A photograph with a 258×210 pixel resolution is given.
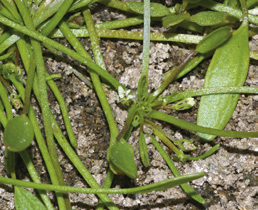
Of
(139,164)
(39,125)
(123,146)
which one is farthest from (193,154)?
(39,125)

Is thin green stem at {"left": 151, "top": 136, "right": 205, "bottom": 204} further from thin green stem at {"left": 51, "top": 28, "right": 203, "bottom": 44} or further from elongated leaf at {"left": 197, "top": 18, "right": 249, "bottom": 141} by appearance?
thin green stem at {"left": 51, "top": 28, "right": 203, "bottom": 44}

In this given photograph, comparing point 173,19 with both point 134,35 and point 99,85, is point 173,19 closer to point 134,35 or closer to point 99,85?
point 134,35

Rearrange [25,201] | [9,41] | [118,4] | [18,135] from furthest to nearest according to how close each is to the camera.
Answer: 1. [118,4]
2. [9,41]
3. [25,201]
4. [18,135]

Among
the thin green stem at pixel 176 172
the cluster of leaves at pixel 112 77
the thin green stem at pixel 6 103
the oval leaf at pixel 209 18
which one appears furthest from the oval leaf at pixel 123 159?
the oval leaf at pixel 209 18

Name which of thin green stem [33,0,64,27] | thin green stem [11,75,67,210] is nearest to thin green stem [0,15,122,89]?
thin green stem [33,0,64,27]

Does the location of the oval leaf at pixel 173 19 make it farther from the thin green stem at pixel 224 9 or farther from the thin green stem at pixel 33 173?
the thin green stem at pixel 33 173

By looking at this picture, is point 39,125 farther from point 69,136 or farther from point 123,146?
Result: point 123,146

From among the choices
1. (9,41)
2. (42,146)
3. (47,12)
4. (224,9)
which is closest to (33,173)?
(42,146)
